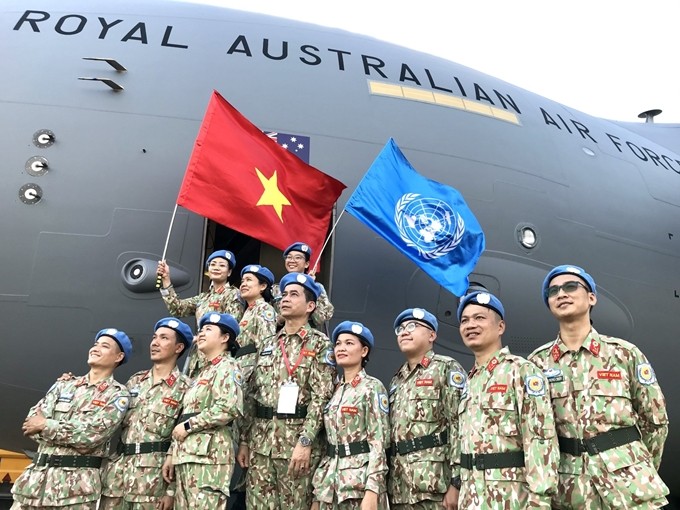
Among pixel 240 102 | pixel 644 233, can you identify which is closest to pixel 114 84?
pixel 240 102

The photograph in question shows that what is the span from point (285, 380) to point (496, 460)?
1946 mm

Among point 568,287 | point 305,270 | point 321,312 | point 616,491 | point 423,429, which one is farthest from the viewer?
point 305,270

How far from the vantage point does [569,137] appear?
8.78m

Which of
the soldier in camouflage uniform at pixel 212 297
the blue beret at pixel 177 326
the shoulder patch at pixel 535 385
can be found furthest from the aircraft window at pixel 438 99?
the shoulder patch at pixel 535 385

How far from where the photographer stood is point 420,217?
6777 mm

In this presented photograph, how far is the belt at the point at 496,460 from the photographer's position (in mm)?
3662

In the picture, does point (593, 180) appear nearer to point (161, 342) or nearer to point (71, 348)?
point (161, 342)

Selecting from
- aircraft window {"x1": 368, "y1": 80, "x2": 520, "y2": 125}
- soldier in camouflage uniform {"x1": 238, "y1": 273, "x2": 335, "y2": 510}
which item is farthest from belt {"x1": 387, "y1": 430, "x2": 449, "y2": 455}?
aircraft window {"x1": 368, "y1": 80, "x2": 520, "y2": 125}

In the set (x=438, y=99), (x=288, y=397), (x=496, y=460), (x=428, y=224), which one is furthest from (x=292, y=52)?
(x=496, y=460)

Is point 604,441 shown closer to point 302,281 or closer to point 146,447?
point 302,281

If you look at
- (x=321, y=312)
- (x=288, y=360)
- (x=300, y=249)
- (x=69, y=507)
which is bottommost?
(x=69, y=507)

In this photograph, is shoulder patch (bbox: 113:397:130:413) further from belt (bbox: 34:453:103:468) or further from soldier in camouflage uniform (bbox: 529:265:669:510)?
soldier in camouflage uniform (bbox: 529:265:669:510)

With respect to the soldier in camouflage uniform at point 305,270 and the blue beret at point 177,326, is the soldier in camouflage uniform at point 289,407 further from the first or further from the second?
the blue beret at point 177,326

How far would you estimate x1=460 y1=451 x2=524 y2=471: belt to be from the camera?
3.66 m
